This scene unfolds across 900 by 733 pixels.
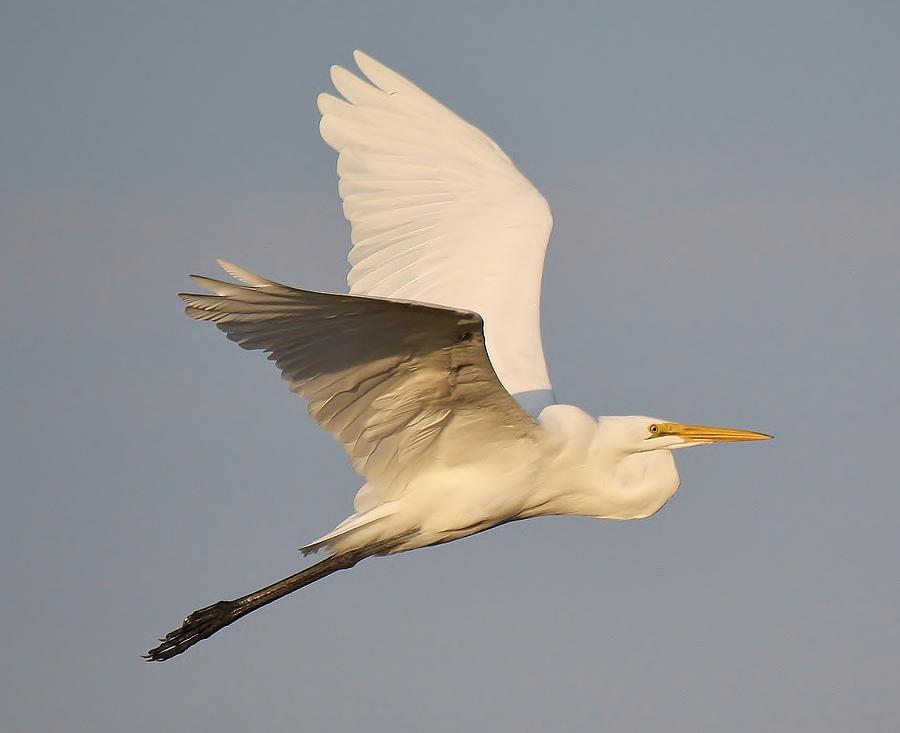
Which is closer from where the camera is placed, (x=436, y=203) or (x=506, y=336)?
(x=506, y=336)

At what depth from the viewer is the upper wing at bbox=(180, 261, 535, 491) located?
6.75 metres

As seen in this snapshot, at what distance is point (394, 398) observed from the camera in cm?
812

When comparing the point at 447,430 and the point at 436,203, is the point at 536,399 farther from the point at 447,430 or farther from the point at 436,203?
the point at 436,203

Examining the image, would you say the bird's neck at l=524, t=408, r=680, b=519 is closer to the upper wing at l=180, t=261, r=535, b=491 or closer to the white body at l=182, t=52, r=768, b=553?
the white body at l=182, t=52, r=768, b=553

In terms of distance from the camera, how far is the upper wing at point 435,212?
10.5 meters

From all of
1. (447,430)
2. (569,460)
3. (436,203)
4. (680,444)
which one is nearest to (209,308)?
(447,430)

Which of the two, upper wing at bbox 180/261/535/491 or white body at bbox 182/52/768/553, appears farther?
white body at bbox 182/52/768/553

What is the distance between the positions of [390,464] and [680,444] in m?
1.93

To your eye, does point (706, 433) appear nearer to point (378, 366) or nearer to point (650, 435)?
point (650, 435)

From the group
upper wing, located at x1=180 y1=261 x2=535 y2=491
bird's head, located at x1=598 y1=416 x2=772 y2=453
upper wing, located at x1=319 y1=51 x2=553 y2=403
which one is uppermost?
upper wing, located at x1=319 y1=51 x2=553 y2=403

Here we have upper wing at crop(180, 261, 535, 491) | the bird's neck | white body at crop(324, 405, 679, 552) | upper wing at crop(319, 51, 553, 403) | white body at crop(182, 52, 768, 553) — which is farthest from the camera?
upper wing at crop(319, 51, 553, 403)

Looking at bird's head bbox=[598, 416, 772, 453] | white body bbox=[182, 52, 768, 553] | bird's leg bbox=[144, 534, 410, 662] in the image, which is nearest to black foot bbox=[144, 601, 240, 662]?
bird's leg bbox=[144, 534, 410, 662]

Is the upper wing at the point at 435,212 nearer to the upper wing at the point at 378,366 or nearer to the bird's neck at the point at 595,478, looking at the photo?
the bird's neck at the point at 595,478

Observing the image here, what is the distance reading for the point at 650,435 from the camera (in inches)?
369
